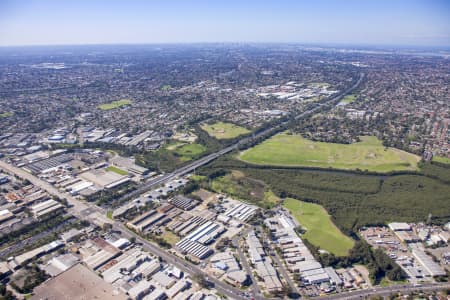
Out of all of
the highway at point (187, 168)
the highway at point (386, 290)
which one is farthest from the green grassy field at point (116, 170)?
the highway at point (386, 290)

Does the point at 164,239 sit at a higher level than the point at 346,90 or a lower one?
lower

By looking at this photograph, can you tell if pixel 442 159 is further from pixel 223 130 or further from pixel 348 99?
pixel 348 99

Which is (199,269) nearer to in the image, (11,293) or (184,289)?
(184,289)

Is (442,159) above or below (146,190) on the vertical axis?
above

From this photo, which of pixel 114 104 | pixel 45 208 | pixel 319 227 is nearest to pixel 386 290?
pixel 319 227

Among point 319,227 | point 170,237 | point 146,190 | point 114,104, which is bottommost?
point 170,237

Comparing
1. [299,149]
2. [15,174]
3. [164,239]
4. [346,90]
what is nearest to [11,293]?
[164,239]

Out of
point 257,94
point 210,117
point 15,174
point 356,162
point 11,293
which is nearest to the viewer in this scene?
point 11,293

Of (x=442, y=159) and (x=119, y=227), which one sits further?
(x=442, y=159)
